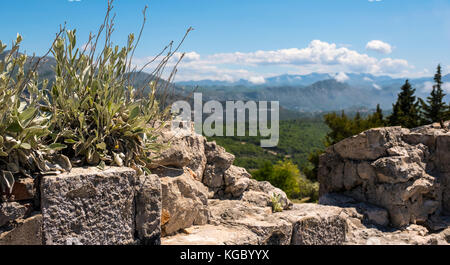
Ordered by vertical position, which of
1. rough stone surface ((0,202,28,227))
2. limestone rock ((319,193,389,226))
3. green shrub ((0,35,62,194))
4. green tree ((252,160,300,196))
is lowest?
green tree ((252,160,300,196))

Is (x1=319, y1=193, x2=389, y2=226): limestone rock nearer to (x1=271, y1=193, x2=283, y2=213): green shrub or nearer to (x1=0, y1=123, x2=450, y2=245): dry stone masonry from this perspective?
(x1=0, y1=123, x2=450, y2=245): dry stone masonry

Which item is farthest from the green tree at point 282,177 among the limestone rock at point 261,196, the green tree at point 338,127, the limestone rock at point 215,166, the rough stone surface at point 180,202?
the rough stone surface at point 180,202

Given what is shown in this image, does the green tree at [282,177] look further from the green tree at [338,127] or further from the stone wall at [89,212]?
the stone wall at [89,212]

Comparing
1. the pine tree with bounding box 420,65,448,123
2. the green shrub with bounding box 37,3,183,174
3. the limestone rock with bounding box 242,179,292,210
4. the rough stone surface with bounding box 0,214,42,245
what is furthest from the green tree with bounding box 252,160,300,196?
the rough stone surface with bounding box 0,214,42,245

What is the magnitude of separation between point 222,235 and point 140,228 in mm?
981

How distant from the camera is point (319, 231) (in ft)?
15.0

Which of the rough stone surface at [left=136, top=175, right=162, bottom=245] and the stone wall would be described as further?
the rough stone surface at [left=136, top=175, right=162, bottom=245]

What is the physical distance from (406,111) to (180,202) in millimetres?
32400

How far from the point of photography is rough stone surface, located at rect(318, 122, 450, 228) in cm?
781

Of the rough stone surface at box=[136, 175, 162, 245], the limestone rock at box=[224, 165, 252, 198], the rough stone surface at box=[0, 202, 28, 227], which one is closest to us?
the rough stone surface at box=[0, 202, 28, 227]

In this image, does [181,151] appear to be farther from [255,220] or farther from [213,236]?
[255,220]

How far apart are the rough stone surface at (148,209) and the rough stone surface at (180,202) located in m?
0.45

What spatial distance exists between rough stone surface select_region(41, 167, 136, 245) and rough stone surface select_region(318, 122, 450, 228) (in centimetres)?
619
